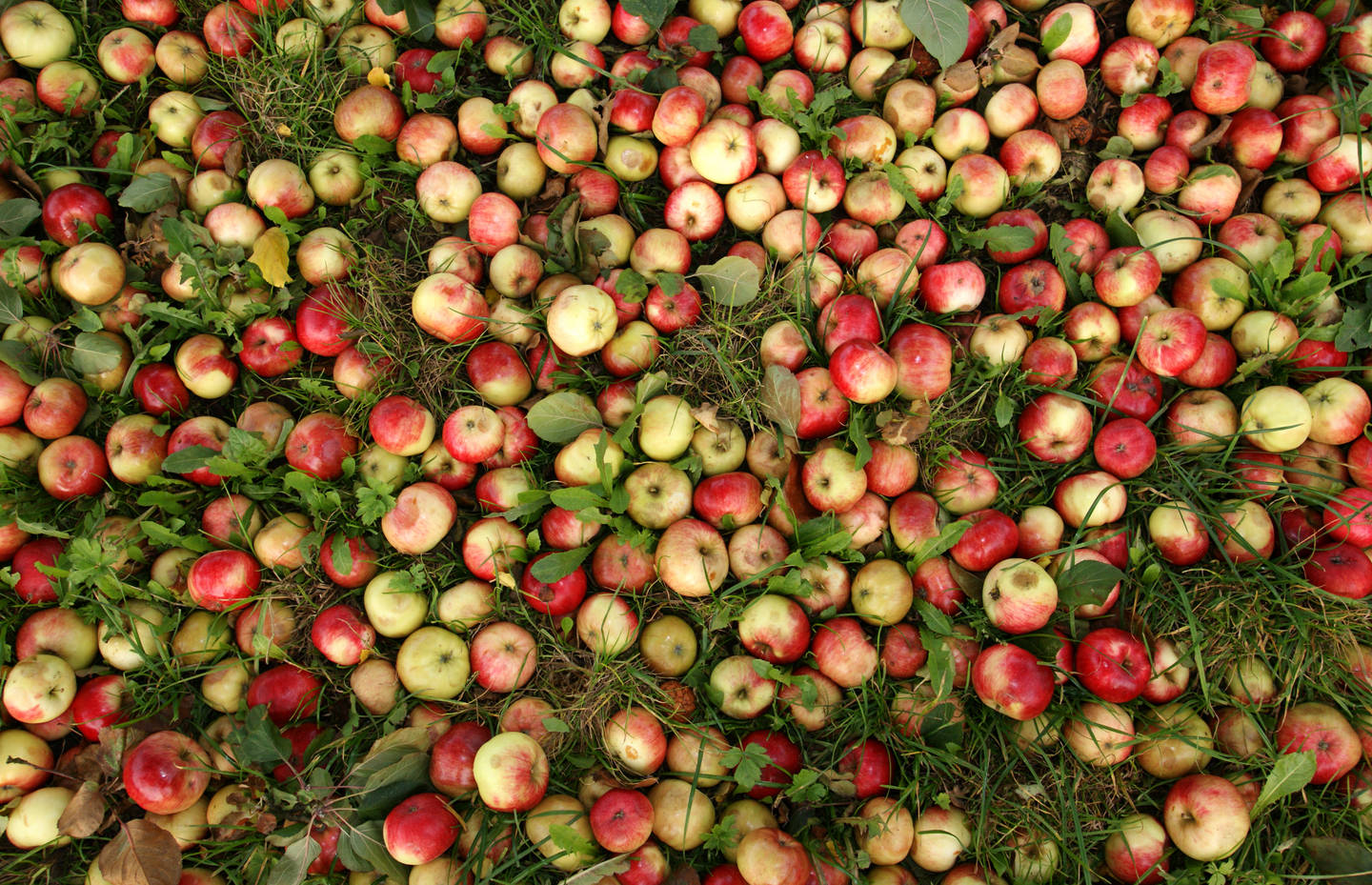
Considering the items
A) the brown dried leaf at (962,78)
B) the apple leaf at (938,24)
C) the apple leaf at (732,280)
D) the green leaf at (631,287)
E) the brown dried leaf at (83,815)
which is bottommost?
the brown dried leaf at (83,815)

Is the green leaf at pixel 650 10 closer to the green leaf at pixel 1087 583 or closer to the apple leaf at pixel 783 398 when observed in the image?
the apple leaf at pixel 783 398

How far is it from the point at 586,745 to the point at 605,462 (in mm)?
1050

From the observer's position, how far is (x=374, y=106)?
10.9 ft

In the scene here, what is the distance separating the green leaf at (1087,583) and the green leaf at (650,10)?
2.77 metres

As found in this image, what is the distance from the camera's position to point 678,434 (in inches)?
114

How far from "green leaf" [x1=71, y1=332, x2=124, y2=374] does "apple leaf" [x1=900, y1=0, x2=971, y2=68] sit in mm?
3541

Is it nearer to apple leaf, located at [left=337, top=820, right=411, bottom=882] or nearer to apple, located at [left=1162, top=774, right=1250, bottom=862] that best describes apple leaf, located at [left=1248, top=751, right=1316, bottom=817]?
apple, located at [left=1162, top=774, right=1250, bottom=862]

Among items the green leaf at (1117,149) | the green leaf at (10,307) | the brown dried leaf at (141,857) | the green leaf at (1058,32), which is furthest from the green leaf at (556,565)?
the green leaf at (1058,32)

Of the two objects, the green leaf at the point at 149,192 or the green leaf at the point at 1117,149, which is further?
the green leaf at the point at 1117,149

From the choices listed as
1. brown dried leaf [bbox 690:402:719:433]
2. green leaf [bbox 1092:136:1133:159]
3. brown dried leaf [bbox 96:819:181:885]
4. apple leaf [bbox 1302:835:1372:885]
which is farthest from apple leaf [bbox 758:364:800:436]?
brown dried leaf [bbox 96:819:181:885]

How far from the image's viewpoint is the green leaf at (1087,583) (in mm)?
2732

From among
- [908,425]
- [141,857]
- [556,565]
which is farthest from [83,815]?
[908,425]

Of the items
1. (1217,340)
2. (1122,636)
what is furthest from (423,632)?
(1217,340)

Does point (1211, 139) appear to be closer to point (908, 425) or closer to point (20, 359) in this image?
point (908, 425)
